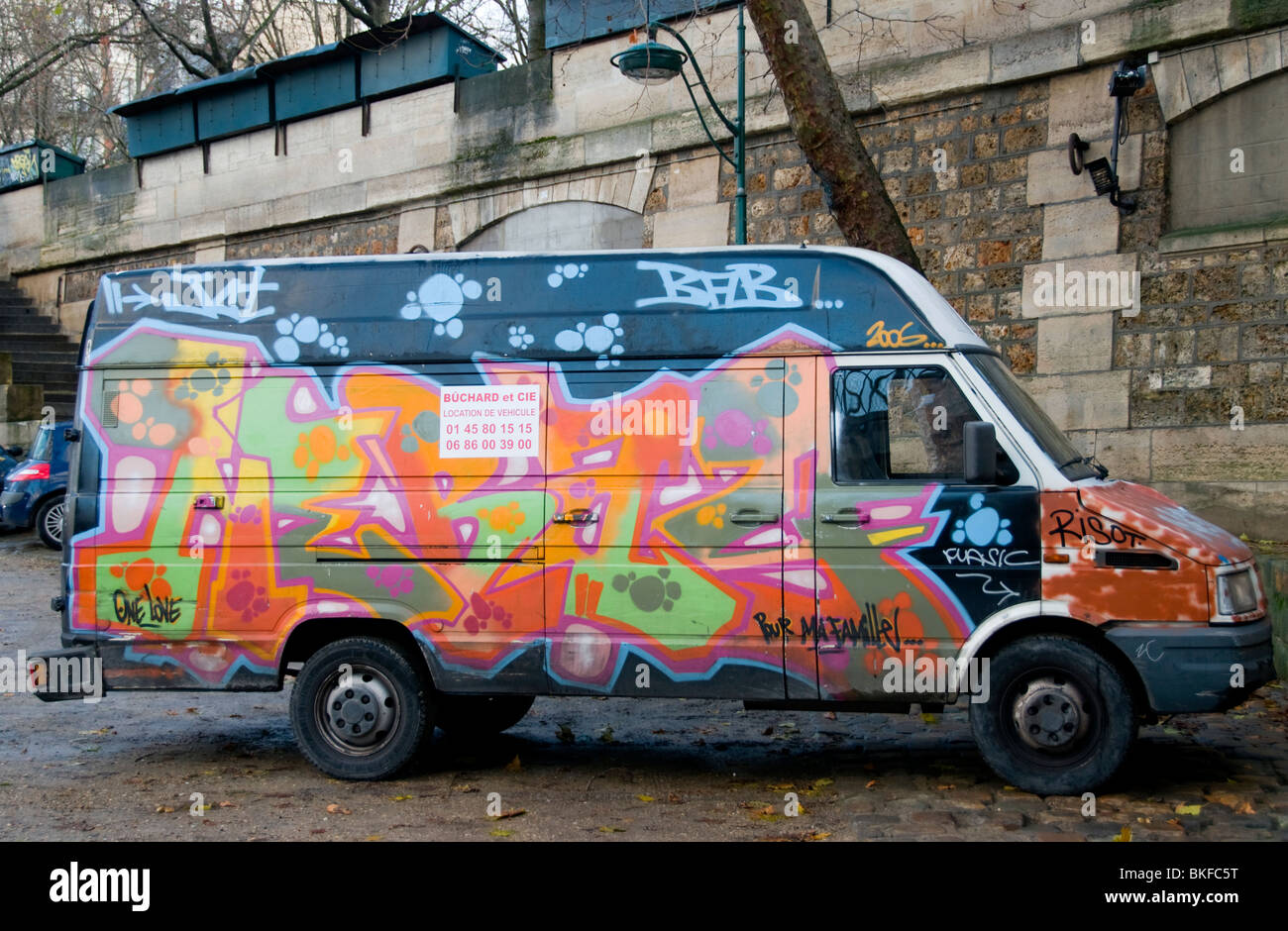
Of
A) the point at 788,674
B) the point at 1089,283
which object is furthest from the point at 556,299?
the point at 1089,283

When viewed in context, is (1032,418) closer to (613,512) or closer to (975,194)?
(613,512)

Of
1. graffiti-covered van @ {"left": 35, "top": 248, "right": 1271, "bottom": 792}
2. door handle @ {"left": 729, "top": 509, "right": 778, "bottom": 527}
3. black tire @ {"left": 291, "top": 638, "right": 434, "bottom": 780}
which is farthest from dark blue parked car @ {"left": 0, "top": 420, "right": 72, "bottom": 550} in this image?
door handle @ {"left": 729, "top": 509, "right": 778, "bottom": 527}

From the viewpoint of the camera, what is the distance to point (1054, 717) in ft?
19.0

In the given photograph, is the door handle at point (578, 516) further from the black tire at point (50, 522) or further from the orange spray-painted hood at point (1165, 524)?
the black tire at point (50, 522)

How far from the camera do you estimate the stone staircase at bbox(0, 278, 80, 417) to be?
24.1m

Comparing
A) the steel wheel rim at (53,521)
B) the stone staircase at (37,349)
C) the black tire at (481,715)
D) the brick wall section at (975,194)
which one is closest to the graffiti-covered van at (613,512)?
the black tire at (481,715)

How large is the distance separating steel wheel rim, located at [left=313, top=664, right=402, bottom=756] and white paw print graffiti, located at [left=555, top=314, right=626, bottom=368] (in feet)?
6.34

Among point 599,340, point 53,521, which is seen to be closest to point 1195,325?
point 599,340

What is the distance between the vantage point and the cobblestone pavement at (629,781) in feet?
18.3

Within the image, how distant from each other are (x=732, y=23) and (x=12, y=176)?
66.5 ft

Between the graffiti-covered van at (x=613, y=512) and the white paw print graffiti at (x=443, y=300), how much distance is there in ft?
0.06

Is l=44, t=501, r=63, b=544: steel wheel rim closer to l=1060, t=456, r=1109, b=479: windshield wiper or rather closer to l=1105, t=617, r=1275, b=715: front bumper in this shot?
l=1060, t=456, r=1109, b=479: windshield wiper

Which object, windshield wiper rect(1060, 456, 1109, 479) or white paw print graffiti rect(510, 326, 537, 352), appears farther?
white paw print graffiti rect(510, 326, 537, 352)

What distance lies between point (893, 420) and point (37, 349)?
23979 millimetres
